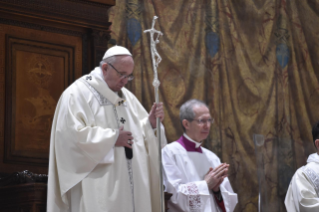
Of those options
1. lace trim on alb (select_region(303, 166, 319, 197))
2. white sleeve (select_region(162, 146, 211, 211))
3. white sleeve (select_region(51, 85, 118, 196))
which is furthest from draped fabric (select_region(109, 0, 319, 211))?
white sleeve (select_region(51, 85, 118, 196))

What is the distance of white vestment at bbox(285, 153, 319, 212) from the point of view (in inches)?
210

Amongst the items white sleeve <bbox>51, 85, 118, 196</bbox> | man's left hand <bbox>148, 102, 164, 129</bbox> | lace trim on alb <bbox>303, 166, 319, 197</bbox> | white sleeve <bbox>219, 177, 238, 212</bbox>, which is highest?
man's left hand <bbox>148, 102, 164, 129</bbox>

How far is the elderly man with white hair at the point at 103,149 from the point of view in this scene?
5.06 meters

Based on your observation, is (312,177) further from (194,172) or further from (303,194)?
(194,172)

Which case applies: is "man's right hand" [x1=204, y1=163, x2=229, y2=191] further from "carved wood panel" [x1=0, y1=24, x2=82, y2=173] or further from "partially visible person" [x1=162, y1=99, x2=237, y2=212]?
"carved wood panel" [x1=0, y1=24, x2=82, y2=173]

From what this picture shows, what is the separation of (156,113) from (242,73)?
298 cm

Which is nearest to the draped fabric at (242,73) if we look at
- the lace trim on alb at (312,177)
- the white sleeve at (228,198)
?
the white sleeve at (228,198)

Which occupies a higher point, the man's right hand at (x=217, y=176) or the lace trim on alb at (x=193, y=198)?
the man's right hand at (x=217, y=176)

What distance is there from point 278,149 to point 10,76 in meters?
3.69

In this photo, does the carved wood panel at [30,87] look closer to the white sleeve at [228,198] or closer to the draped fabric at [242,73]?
the draped fabric at [242,73]

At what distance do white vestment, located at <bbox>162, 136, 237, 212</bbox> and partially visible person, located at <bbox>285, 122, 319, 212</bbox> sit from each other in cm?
84

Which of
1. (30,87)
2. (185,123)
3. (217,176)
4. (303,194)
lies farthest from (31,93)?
(303,194)

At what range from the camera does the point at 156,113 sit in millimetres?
5102

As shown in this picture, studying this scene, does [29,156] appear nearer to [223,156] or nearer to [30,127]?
[30,127]
